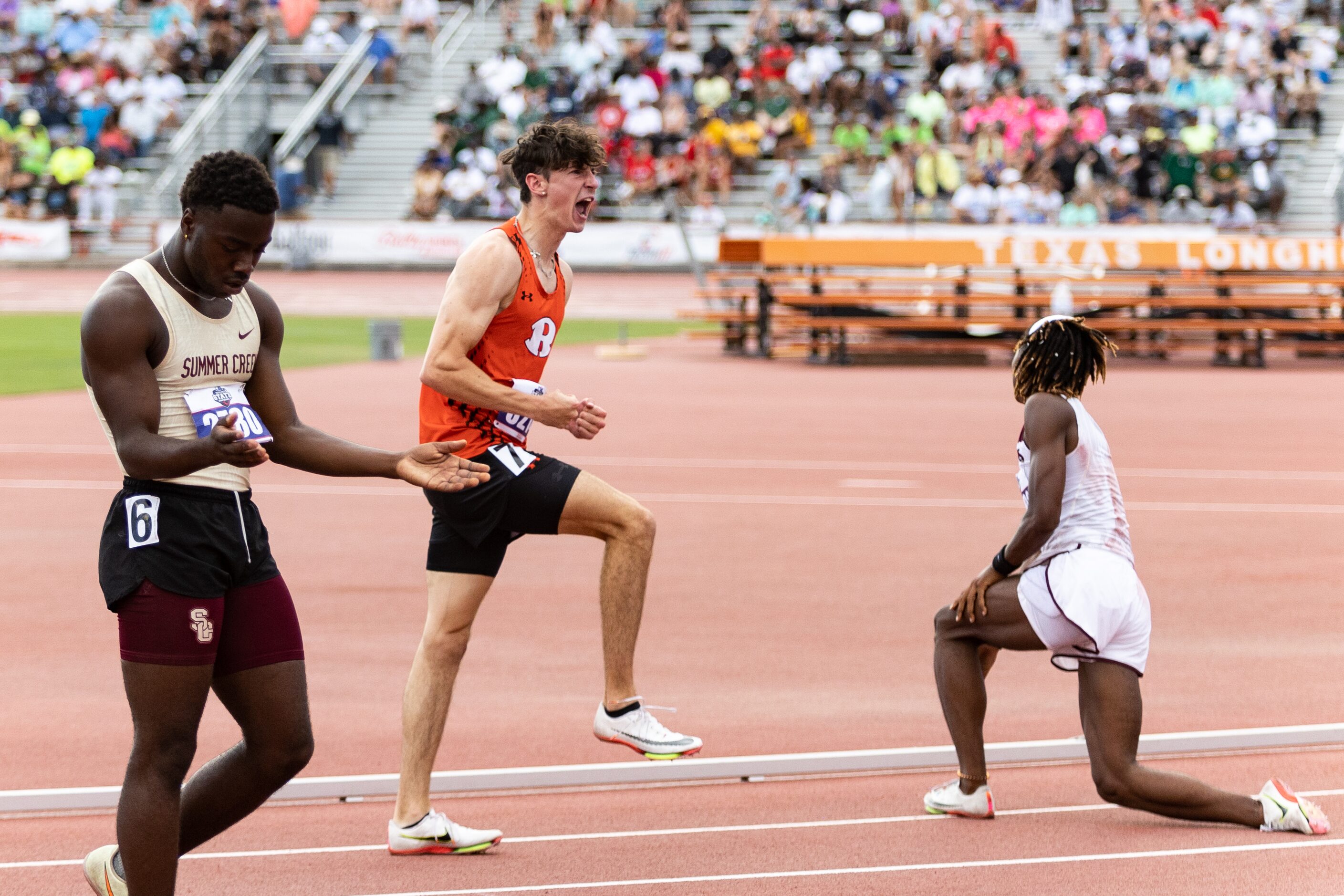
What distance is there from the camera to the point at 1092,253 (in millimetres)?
23656

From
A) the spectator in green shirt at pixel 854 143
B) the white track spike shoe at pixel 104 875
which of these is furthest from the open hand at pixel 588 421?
the spectator in green shirt at pixel 854 143

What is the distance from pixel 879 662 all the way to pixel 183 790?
12.6 ft

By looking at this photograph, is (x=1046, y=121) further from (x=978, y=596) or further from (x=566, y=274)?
(x=978, y=596)

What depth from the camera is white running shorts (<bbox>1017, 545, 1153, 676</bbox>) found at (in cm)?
524

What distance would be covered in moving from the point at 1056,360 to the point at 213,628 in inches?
107

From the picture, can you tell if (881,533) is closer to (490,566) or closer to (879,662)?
(879,662)

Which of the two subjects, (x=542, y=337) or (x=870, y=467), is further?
(x=870, y=467)

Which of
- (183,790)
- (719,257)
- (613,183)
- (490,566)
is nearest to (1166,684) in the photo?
(490,566)

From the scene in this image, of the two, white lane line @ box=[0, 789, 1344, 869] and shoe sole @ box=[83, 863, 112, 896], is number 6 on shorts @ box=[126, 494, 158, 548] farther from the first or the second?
white lane line @ box=[0, 789, 1344, 869]

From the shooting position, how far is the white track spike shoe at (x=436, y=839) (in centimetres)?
505

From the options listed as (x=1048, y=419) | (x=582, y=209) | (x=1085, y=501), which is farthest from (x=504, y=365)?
(x=1085, y=501)

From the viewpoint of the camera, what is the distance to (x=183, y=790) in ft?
14.6

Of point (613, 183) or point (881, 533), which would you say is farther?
point (613, 183)

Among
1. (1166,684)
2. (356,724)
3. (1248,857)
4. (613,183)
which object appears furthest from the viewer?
(613,183)
